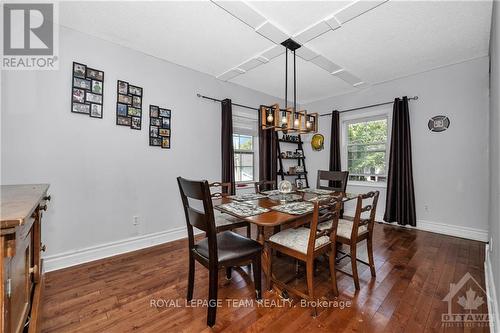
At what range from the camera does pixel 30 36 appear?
2.20 m

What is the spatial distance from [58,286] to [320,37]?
365 cm

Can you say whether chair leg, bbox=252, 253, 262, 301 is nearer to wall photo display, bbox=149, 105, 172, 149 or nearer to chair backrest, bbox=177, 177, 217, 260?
chair backrest, bbox=177, 177, 217, 260

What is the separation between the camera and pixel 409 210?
3543mm

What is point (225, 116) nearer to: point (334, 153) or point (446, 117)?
point (334, 153)

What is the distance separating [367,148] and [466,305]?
9.95 ft

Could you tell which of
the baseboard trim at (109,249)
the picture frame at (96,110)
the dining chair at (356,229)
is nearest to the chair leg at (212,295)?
the dining chair at (356,229)

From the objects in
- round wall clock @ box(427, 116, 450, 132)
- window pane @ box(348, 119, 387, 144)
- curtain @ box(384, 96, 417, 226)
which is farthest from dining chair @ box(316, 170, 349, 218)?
round wall clock @ box(427, 116, 450, 132)

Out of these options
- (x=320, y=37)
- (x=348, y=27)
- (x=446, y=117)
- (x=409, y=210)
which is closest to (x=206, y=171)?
(x=320, y=37)

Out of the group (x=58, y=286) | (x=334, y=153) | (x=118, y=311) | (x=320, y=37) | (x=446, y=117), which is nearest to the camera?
(x=118, y=311)

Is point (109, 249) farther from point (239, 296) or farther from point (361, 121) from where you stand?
point (361, 121)

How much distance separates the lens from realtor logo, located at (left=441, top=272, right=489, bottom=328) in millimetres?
1543

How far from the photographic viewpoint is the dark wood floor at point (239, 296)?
1.51m

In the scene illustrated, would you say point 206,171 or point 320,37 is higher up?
point 320,37

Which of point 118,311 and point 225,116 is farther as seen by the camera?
point 225,116
